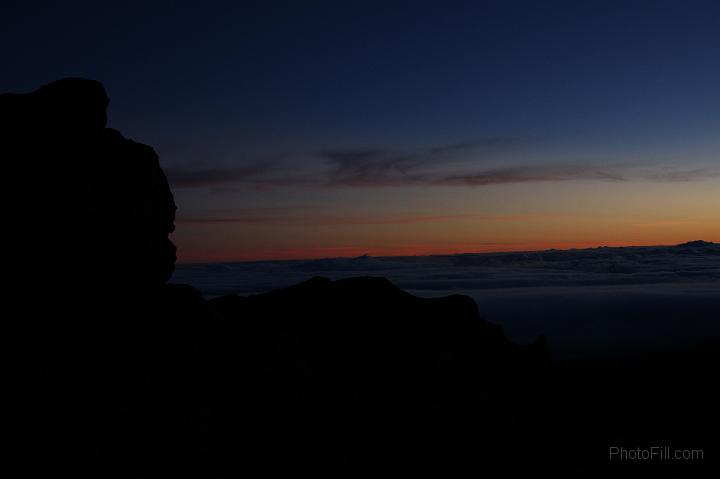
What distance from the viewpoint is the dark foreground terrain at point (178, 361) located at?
1136 centimetres

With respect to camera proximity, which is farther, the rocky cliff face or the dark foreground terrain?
the rocky cliff face

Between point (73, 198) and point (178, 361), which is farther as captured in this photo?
point (178, 361)

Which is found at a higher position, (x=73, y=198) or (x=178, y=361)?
(x=73, y=198)

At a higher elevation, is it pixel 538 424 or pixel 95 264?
pixel 95 264

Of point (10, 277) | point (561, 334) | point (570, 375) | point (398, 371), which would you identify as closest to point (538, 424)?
point (398, 371)

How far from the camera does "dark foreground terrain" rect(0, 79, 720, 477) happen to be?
11.4 m

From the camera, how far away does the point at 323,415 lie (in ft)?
59.2

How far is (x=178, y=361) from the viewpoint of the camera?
540 inches

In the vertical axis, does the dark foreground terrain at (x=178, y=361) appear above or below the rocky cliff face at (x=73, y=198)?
below

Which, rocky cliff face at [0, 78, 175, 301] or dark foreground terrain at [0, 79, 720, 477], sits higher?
rocky cliff face at [0, 78, 175, 301]

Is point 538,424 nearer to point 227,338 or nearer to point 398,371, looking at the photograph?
point 398,371

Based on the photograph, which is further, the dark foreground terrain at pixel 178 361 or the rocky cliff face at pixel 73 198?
the rocky cliff face at pixel 73 198

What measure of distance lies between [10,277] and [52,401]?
2667mm

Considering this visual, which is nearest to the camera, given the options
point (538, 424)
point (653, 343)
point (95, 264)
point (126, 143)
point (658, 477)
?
point (95, 264)
